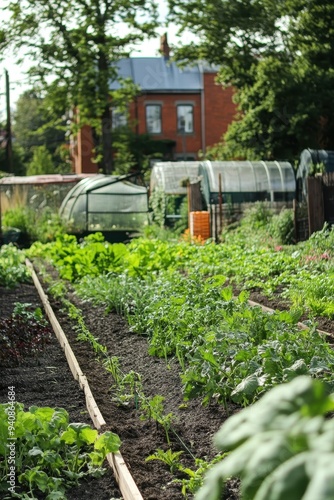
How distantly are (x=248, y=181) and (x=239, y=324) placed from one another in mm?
20784

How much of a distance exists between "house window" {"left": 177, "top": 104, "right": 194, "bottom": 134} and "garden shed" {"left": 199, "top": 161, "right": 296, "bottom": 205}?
21318mm

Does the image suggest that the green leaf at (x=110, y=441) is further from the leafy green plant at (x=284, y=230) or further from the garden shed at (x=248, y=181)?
the garden shed at (x=248, y=181)

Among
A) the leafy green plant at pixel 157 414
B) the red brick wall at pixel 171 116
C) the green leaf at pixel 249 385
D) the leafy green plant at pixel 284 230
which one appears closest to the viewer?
the green leaf at pixel 249 385

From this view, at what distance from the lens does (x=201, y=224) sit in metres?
22.3

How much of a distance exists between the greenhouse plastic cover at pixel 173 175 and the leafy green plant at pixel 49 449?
23.1m

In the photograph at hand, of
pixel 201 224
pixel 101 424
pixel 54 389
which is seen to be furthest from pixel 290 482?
pixel 201 224

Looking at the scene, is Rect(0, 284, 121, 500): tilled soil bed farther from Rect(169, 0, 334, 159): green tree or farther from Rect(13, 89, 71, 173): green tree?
Rect(13, 89, 71, 173): green tree

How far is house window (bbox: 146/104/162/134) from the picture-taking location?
4872 cm

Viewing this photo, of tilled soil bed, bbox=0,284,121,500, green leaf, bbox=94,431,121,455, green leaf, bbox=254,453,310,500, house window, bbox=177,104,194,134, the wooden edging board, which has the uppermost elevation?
house window, bbox=177,104,194,134

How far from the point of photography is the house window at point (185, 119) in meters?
48.7

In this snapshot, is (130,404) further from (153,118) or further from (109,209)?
(153,118)

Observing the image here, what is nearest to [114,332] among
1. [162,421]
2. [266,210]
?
[162,421]

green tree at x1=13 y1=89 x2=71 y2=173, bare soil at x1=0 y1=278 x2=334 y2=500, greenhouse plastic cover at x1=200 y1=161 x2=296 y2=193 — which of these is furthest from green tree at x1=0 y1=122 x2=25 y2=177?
bare soil at x1=0 y1=278 x2=334 y2=500

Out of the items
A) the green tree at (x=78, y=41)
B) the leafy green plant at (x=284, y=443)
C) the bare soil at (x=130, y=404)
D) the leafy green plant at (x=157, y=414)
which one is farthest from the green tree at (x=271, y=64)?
the leafy green plant at (x=284, y=443)
